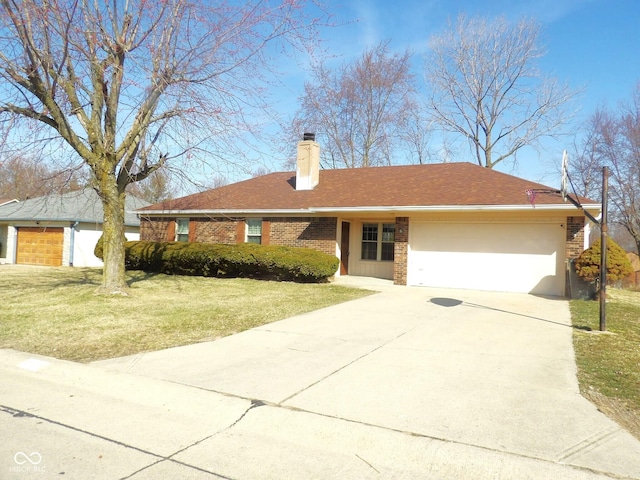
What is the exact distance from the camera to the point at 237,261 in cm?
1595

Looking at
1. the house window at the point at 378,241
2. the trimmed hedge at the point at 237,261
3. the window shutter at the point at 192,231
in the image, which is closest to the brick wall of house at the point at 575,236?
the house window at the point at 378,241

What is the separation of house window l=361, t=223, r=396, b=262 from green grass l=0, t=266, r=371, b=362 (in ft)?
11.5

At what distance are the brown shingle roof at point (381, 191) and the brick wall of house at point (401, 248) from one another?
2.46 ft

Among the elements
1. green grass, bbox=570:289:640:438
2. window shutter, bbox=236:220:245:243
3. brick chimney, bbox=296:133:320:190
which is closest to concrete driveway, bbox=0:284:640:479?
green grass, bbox=570:289:640:438

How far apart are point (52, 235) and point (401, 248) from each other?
18198 mm

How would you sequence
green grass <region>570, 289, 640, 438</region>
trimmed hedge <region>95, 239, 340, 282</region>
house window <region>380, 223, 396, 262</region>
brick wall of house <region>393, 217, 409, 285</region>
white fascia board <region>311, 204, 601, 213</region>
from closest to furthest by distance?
green grass <region>570, 289, 640, 438</region>, white fascia board <region>311, 204, 601, 213</region>, trimmed hedge <region>95, 239, 340, 282</region>, brick wall of house <region>393, 217, 409, 285</region>, house window <region>380, 223, 396, 262</region>

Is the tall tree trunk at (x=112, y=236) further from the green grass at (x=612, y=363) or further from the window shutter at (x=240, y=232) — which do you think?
the green grass at (x=612, y=363)

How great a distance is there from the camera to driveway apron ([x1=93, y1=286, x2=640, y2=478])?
347 centimetres

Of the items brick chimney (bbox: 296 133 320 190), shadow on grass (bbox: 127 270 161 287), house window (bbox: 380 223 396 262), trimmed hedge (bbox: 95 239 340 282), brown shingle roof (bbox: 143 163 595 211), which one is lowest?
shadow on grass (bbox: 127 270 161 287)

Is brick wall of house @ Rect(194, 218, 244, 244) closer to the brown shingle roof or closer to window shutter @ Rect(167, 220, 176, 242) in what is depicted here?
the brown shingle roof

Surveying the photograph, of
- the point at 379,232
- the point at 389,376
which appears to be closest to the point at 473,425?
the point at 389,376

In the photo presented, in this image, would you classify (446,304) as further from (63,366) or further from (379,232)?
(63,366)

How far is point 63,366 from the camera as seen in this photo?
548 centimetres

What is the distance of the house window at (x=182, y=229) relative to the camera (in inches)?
780
